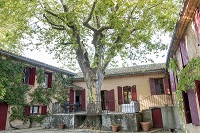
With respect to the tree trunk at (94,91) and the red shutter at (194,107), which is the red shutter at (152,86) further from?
the red shutter at (194,107)

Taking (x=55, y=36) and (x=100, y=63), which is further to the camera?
(x=55, y=36)

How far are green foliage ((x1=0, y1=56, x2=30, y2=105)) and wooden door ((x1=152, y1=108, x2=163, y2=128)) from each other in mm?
10463

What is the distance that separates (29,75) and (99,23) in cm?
776

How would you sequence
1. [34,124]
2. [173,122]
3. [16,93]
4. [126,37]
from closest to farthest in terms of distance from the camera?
[126,37]
[173,122]
[16,93]
[34,124]

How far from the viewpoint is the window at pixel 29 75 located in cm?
1520

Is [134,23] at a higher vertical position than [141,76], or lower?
higher

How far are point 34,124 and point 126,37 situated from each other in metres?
10.6

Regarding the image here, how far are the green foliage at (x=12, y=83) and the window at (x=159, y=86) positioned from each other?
11.1 meters

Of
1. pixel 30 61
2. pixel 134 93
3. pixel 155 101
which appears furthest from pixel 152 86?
pixel 30 61

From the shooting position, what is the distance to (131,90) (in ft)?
55.1

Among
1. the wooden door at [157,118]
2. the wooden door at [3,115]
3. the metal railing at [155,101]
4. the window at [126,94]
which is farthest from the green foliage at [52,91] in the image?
the wooden door at [157,118]

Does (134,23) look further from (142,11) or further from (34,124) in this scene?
(34,124)

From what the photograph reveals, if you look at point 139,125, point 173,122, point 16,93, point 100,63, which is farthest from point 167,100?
point 16,93

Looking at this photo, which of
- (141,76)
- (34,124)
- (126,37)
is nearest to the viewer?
(126,37)
